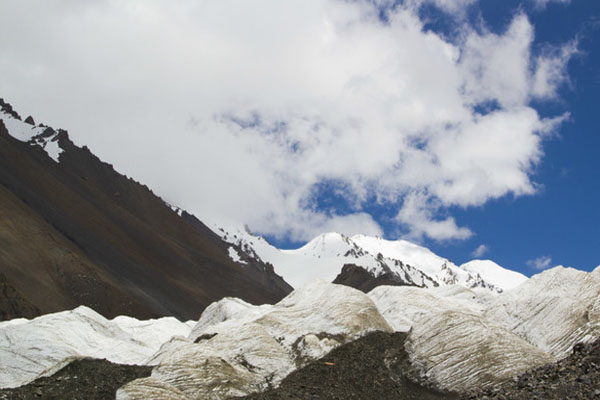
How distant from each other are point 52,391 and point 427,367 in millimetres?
12953

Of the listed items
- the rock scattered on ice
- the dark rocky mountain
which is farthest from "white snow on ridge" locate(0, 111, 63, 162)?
the rock scattered on ice

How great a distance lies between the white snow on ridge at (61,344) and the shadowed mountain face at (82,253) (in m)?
49.2

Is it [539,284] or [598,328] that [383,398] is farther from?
[539,284]

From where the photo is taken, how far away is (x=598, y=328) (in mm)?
20219

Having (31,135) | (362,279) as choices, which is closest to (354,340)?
(362,279)

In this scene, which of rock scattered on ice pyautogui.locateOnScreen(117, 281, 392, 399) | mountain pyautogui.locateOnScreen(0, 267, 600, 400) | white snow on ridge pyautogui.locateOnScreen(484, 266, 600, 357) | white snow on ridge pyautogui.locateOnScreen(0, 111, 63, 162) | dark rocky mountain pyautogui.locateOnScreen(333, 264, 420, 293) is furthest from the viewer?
white snow on ridge pyautogui.locateOnScreen(0, 111, 63, 162)

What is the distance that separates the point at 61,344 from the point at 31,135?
174 metres

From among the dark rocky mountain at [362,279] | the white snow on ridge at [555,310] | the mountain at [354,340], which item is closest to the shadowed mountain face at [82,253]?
the dark rocky mountain at [362,279]

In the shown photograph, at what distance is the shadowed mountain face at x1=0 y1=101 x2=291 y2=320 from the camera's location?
97625mm

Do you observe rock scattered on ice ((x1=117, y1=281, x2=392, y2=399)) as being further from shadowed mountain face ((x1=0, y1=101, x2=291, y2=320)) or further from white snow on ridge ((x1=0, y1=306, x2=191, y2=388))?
shadowed mountain face ((x1=0, y1=101, x2=291, y2=320))

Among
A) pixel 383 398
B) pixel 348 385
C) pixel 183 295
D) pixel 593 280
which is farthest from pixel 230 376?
pixel 183 295

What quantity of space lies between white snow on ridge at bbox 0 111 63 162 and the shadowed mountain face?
4.97 ft

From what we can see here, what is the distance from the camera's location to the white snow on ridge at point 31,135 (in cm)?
17938

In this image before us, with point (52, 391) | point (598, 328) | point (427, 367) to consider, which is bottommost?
point (52, 391)
